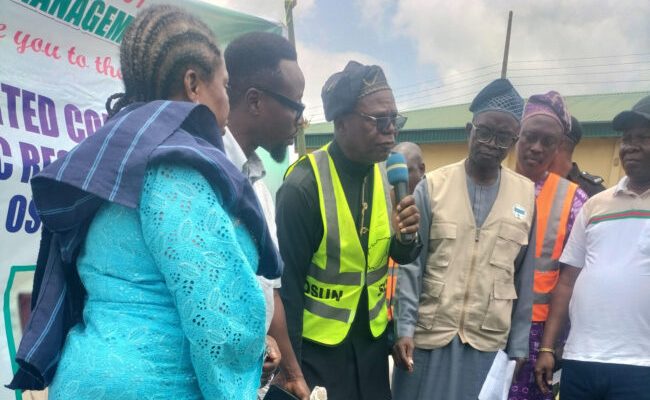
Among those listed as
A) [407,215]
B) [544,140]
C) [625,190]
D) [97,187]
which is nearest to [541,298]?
[625,190]

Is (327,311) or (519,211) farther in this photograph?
(519,211)

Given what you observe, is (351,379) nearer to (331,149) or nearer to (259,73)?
(331,149)

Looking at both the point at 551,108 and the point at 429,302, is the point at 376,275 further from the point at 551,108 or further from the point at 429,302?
the point at 551,108

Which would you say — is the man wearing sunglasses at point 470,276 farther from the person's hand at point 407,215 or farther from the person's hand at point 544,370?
the person's hand at point 407,215

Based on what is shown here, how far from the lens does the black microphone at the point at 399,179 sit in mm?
2336

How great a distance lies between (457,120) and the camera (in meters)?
19.7

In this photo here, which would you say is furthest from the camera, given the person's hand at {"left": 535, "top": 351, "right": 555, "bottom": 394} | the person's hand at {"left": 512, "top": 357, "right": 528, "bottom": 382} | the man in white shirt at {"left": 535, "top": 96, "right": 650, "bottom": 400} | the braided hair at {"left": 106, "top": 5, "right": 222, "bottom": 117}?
the person's hand at {"left": 535, "top": 351, "right": 555, "bottom": 394}

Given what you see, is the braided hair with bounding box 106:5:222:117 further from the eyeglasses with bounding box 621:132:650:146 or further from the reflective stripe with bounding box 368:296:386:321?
the eyeglasses with bounding box 621:132:650:146

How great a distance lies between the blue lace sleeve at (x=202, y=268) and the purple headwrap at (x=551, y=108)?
259cm

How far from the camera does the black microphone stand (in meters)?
2.34

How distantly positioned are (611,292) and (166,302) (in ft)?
7.51

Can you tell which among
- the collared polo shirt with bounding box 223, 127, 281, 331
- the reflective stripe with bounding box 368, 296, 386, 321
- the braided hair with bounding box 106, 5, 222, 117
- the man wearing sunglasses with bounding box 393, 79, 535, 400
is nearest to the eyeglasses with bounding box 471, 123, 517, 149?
the man wearing sunglasses with bounding box 393, 79, 535, 400

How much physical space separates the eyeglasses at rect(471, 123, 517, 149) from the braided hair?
1.74m

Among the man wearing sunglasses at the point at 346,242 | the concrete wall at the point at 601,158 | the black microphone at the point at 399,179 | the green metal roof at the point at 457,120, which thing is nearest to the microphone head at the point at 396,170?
the black microphone at the point at 399,179
